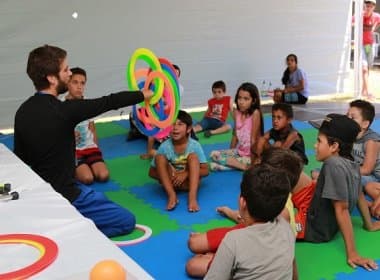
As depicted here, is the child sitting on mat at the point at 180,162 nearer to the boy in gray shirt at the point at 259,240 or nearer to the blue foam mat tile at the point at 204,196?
the blue foam mat tile at the point at 204,196

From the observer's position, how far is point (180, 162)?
4.43m

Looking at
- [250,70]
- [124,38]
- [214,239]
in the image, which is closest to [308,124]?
[250,70]

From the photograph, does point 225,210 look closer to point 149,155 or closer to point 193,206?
point 193,206

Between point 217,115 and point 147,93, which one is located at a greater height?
point 147,93

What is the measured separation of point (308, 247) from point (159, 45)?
5.91 metres

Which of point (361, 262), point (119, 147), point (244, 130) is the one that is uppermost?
point (244, 130)

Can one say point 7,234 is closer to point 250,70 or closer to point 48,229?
point 48,229

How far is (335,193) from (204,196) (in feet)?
4.82

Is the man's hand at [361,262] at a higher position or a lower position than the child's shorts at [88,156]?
lower

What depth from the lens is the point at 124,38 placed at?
8281 mm

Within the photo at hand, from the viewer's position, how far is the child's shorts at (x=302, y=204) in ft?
11.3

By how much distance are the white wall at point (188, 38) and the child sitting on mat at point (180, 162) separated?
4112 millimetres

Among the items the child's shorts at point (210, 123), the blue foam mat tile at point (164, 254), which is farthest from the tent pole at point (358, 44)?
the blue foam mat tile at point (164, 254)

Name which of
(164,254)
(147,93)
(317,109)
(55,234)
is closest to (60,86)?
(147,93)
